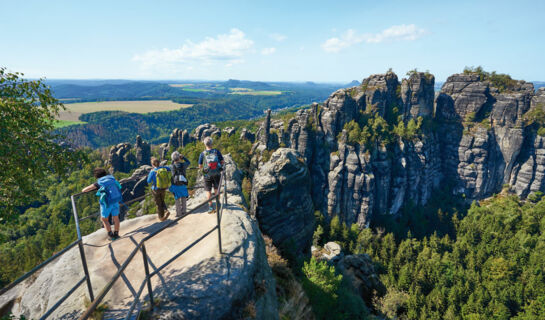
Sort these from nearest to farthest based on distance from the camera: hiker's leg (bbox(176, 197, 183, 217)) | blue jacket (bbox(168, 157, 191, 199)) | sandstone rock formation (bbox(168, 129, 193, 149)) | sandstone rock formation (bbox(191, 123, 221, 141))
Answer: blue jacket (bbox(168, 157, 191, 199)) < hiker's leg (bbox(176, 197, 183, 217)) < sandstone rock formation (bbox(168, 129, 193, 149)) < sandstone rock formation (bbox(191, 123, 221, 141))

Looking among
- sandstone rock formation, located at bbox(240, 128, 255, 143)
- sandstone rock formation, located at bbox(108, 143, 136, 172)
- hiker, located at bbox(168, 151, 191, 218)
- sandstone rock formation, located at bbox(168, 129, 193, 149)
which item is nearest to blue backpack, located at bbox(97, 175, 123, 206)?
hiker, located at bbox(168, 151, 191, 218)

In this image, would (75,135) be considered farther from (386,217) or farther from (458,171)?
(458,171)

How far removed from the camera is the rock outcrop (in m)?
19.0

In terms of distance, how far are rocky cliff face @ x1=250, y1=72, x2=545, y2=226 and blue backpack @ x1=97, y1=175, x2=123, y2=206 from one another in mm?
54876

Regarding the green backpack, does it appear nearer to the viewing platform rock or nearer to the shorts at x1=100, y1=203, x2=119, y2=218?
the shorts at x1=100, y1=203, x2=119, y2=218

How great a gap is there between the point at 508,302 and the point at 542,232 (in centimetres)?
2532

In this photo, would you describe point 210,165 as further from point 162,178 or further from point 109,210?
point 109,210

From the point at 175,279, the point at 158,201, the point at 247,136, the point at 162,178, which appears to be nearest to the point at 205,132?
the point at 247,136

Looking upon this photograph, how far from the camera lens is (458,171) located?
274ft

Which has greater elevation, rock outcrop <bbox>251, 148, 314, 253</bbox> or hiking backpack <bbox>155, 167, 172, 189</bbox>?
hiking backpack <bbox>155, 167, 172, 189</bbox>

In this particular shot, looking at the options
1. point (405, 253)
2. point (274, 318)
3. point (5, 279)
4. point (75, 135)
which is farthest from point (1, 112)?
point (75, 135)

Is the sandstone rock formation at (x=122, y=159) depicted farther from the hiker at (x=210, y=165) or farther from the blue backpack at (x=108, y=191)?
the blue backpack at (x=108, y=191)

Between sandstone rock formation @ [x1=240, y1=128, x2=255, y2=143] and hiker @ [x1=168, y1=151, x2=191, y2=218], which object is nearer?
hiker @ [x1=168, y1=151, x2=191, y2=218]

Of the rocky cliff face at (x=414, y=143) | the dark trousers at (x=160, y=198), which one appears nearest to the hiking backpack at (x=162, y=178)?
the dark trousers at (x=160, y=198)
